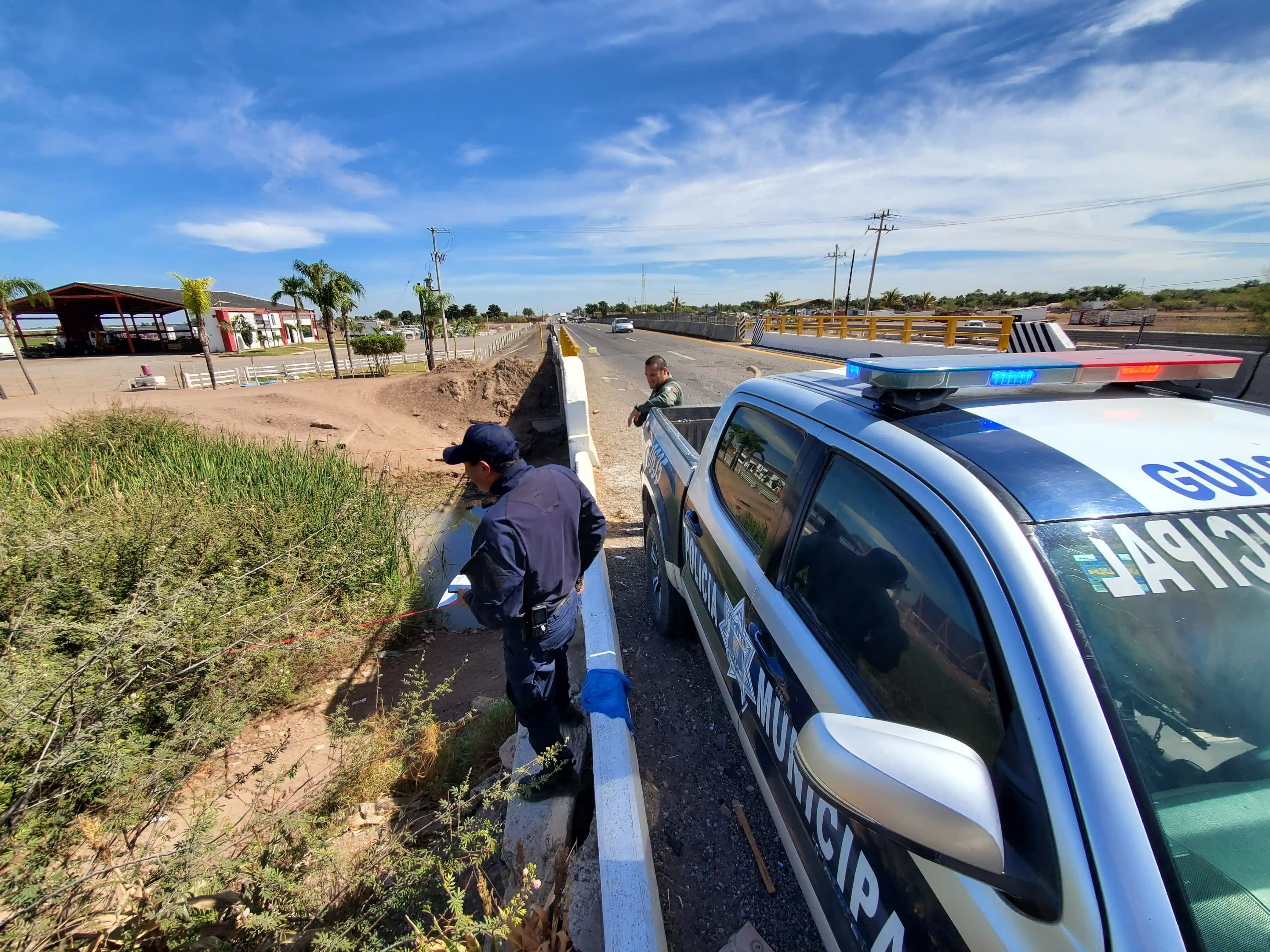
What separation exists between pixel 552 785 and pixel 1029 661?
2336mm

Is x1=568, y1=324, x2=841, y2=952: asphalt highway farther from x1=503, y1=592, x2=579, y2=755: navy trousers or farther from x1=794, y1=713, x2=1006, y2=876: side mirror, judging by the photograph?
x1=794, y1=713, x2=1006, y2=876: side mirror

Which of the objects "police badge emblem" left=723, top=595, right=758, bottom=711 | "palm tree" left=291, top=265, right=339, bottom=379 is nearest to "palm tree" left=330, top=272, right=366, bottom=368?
"palm tree" left=291, top=265, right=339, bottom=379

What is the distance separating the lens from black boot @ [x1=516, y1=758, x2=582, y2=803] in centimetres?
259

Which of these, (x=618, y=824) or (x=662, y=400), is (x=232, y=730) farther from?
(x=662, y=400)

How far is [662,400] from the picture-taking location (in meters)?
5.11

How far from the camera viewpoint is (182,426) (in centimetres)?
929

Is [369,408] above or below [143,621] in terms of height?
below

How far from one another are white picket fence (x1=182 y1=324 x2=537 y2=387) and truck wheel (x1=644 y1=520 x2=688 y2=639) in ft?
78.1

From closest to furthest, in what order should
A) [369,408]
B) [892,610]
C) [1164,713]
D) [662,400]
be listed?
[1164,713]
[892,610]
[662,400]
[369,408]

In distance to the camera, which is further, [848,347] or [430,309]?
[430,309]

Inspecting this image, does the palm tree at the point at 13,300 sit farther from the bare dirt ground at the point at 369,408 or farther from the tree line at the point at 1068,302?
the tree line at the point at 1068,302

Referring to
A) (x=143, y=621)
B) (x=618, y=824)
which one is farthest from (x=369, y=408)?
(x=618, y=824)

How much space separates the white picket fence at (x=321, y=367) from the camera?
23688 millimetres

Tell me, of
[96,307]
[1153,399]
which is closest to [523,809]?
[1153,399]
